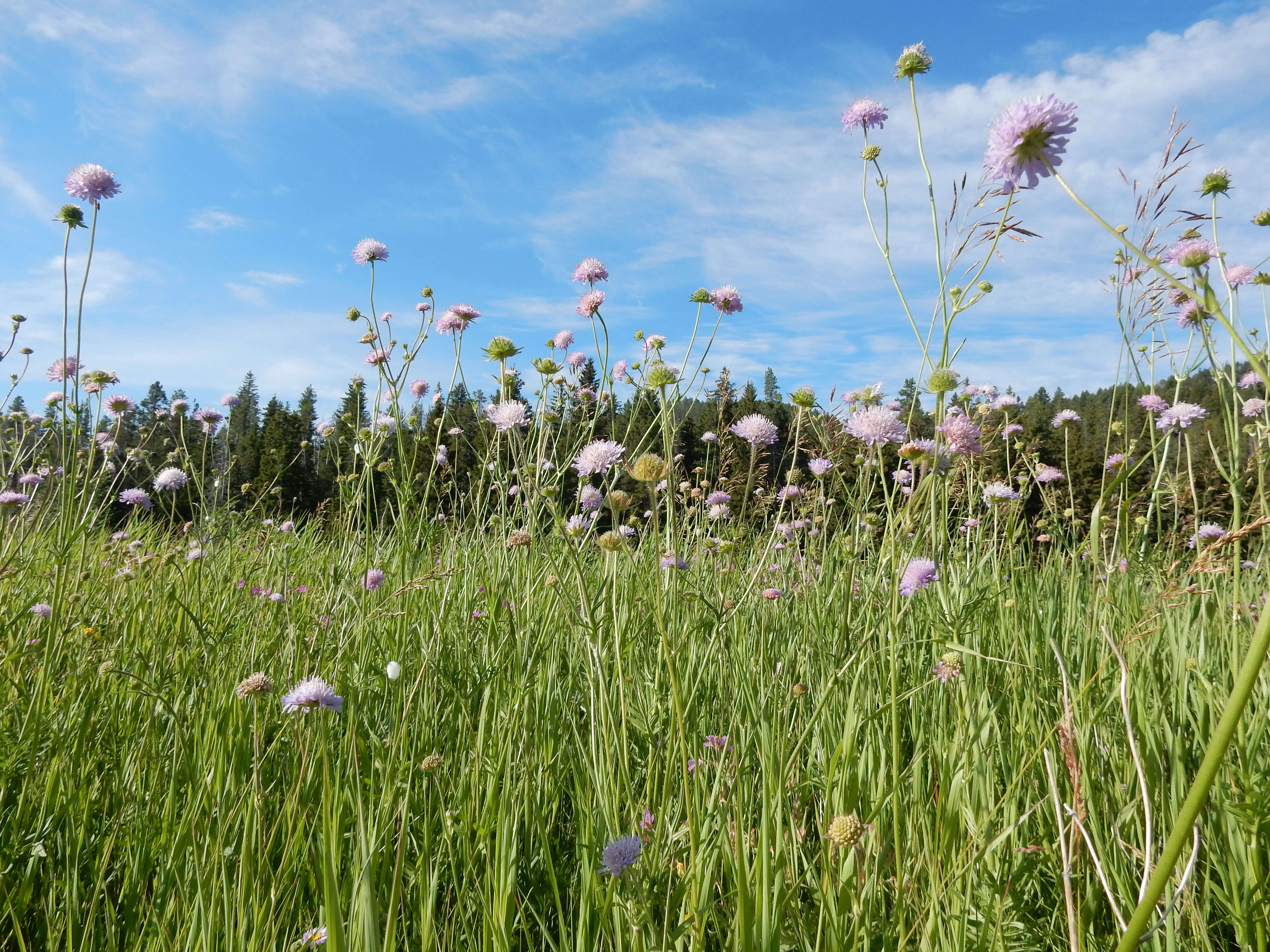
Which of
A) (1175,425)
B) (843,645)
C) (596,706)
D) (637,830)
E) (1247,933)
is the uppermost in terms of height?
(1175,425)

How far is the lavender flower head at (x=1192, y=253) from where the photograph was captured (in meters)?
2.24

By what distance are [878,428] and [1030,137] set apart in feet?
2.59

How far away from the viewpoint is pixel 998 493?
3.27 metres

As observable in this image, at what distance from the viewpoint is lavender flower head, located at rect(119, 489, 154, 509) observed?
13.7 ft

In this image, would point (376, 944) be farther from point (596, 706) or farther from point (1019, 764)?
point (1019, 764)

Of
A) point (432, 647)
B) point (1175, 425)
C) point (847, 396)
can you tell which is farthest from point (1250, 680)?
point (1175, 425)

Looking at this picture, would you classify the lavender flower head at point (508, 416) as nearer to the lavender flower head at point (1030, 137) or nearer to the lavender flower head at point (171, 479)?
the lavender flower head at point (1030, 137)

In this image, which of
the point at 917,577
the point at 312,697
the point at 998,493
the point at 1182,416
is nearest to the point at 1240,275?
the point at 1182,416

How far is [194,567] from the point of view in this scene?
10.2ft

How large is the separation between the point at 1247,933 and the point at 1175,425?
238cm

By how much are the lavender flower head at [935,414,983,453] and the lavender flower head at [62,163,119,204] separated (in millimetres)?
3197

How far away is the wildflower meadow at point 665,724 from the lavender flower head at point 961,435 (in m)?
0.03

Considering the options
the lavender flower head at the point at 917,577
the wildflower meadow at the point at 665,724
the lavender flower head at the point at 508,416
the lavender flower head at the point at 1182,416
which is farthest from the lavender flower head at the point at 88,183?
the lavender flower head at the point at 1182,416

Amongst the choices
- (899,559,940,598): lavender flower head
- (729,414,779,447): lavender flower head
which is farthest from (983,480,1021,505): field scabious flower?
(729,414,779,447): lavender flower head
